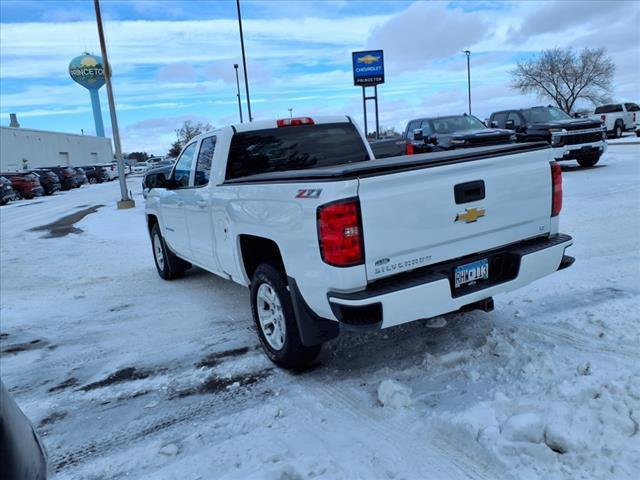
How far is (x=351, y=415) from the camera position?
334cm

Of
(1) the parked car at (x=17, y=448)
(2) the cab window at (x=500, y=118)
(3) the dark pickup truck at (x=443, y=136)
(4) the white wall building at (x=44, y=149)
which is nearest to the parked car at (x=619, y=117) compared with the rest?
(2) the cab window at (x=500, y=118)

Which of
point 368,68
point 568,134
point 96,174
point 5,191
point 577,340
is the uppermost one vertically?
point 368,68

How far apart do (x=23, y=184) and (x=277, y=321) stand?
97.0 ft

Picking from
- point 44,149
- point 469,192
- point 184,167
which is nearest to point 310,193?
point 469,192

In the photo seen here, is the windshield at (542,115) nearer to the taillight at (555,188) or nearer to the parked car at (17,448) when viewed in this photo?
the taillight at (555,188)

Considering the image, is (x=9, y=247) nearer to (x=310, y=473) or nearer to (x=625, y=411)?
(x=310, y=473)

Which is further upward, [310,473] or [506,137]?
[506,137]

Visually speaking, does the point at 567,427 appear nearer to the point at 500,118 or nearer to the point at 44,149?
the point at 500,118

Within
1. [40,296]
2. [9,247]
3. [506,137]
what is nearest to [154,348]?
[40,296]

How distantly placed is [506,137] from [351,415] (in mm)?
12930

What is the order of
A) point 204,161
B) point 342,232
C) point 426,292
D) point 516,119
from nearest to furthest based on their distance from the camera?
point 342,232
point 426,292
point 204,161
point 516,119

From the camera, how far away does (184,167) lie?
612 centimetres

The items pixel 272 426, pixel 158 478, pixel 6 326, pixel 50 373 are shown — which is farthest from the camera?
pixel 6 326

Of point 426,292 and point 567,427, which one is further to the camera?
point 426,292
